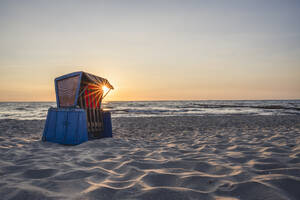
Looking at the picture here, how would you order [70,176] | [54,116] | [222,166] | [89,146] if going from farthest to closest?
1. [54,116]
2. [89,146]
3. [222,166]
4. [70,176]

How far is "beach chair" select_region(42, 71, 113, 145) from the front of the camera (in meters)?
4.87

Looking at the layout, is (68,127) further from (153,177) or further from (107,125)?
(153,177)

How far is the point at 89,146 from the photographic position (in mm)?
4480

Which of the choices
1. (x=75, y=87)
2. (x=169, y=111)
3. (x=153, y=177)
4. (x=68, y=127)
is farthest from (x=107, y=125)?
(x=169, y=111)

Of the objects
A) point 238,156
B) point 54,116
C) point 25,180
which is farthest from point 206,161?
point 54,116

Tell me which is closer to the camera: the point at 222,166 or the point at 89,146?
the point at 222,166

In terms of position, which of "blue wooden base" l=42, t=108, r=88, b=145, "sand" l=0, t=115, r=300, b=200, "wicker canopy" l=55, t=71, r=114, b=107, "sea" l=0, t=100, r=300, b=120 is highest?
"wicker canopy" l=55, t=71, r=114, b=107

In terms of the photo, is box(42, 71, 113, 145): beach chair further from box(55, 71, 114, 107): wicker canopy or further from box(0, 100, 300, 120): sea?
box(0, 100, 300, 120): sea

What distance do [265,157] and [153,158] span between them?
1.95 m

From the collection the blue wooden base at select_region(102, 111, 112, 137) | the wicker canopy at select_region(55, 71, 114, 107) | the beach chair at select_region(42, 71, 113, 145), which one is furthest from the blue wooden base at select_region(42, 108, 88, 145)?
the blue wooden base at select_region(102, 111, 112, 137)

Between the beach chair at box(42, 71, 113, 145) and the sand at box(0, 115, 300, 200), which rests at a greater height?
the beach chair at box(42, 71, 113, 145)

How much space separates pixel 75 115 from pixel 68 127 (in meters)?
0.42

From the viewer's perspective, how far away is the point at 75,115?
192 inches

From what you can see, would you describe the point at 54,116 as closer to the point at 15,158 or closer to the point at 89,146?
the point at 89,146
